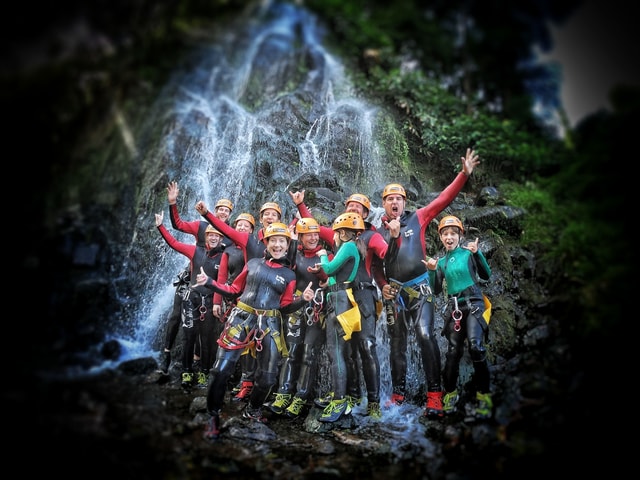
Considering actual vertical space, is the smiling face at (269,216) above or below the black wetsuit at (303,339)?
above

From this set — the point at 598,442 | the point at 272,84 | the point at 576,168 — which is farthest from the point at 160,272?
the point at 576,168

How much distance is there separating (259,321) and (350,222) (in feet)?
6.60

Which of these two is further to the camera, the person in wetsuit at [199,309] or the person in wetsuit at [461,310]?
the person in wetsuit at [199,309]

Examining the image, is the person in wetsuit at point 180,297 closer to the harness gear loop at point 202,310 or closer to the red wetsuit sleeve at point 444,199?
the harness gear loop at point 202,310

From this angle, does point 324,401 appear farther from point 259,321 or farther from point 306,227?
point 306,227

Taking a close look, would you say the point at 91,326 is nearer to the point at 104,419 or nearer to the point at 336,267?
the point at 104,419

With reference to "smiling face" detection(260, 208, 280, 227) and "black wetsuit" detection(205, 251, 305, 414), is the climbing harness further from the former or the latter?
"smiling face" detection(260, 208, 280, 227)

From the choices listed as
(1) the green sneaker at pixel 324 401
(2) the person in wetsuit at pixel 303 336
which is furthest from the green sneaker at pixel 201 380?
(1) the green sneaker at pixel 324 401

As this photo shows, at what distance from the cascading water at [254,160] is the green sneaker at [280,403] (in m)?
1.56

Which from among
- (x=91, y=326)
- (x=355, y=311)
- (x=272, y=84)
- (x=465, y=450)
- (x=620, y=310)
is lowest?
(x=465, y=450)

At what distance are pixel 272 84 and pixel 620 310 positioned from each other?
945 centimetres

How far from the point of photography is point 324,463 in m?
5.56

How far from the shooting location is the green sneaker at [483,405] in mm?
5867

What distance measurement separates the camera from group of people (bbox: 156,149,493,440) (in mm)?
6254
